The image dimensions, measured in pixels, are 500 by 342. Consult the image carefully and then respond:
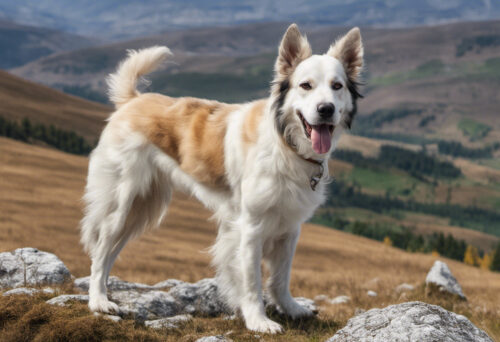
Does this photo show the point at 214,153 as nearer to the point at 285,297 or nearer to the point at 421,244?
the point at 285,297

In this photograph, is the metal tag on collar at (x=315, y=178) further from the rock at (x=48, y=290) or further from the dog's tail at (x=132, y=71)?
the rock at (x=48, y=290)

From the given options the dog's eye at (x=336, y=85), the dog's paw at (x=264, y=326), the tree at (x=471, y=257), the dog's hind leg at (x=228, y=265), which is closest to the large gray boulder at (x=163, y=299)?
the dog's hind leg at (x=228, y=265)

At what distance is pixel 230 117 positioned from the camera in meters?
7.77

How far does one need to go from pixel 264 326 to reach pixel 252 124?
2924 mm

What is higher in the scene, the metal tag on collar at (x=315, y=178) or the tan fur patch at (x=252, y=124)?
the tan fur patch at (x=252, y=124)

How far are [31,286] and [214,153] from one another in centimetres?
384

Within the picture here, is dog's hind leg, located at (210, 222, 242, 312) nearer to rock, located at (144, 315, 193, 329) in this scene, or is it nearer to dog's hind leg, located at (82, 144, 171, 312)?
rock, located at (144, 315, 193, 329)

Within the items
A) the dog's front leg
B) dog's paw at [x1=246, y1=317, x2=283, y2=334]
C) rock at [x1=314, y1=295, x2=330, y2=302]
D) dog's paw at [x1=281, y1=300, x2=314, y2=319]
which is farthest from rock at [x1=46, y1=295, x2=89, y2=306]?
rock at [x1=314, y1=295, x2=330, y2=302]

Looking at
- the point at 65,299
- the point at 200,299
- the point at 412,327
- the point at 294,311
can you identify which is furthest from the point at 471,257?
the point at 412,327

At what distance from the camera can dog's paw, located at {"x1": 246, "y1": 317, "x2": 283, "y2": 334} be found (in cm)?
710

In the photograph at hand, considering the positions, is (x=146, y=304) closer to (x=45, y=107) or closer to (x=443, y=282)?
(x=443, y=282)

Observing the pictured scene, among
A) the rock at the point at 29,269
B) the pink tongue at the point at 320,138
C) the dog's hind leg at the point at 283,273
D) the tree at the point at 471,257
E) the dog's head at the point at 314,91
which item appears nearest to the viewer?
the dog's head at the point at 314,91

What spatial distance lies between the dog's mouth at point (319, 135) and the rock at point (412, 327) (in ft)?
7.31

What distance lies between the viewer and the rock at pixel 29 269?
8.46 metres
